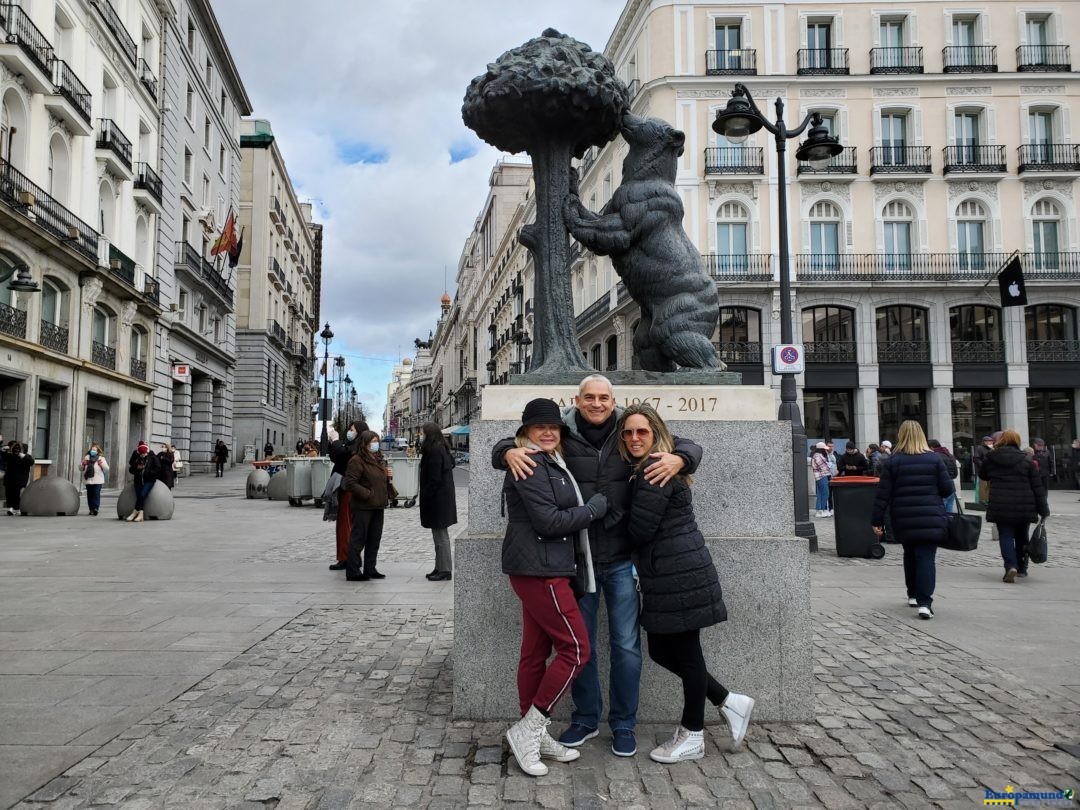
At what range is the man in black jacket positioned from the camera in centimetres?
333

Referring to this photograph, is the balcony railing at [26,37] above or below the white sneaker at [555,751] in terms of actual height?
above

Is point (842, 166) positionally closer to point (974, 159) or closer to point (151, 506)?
point (974, 159)

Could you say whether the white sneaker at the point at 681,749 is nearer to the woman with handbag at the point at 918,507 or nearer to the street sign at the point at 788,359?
the woman with handbag at the point at 918,507

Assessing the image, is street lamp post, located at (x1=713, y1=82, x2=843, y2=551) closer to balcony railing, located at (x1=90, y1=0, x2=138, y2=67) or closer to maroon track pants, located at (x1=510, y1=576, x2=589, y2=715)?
maroon track pants, located at (x1=510, y1=576, x2=589, y2=715)

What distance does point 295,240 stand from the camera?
58750 millimetres

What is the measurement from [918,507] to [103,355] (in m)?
23.4

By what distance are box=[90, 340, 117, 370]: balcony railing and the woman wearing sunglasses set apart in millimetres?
23071

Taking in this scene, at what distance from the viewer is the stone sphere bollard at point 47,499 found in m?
15.1

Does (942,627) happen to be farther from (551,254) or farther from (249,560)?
(249,560)

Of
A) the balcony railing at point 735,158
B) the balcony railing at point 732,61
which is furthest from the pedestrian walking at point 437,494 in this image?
the balcony railing at point 732,61

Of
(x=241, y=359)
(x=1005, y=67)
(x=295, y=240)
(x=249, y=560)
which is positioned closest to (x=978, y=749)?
(x=249, y=560)

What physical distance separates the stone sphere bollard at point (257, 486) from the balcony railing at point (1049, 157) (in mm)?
29133

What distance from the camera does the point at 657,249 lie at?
4547mm

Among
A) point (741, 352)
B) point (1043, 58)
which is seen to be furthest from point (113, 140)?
point (1043, 58)
